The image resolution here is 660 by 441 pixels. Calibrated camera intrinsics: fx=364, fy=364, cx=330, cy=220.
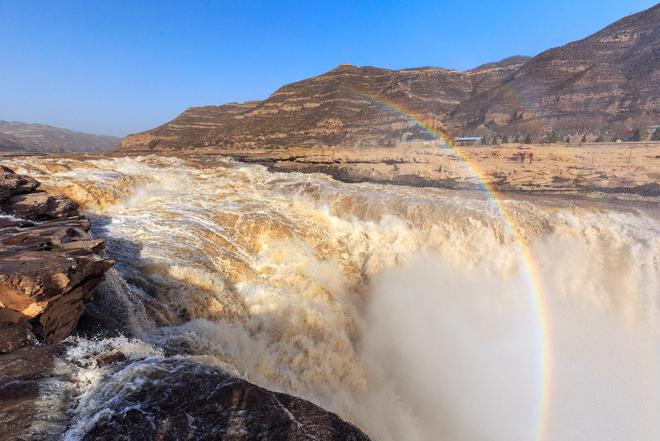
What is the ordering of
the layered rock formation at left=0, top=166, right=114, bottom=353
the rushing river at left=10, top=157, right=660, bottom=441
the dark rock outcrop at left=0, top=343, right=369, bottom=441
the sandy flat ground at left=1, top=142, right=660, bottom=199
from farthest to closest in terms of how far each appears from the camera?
1. the sandy flat ground at left=1, top=142, right=660, bottom=199
2. the rushing river at left=10, top=157, right=660, bottom=441
3. the layered rock formation at left=0, top=166, right=114, bottom=353
4. the dark rock outcrop at left=0, top=343, right=369, bottom=441

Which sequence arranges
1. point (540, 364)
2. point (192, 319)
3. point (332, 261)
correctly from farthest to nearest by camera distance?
point (332, 261) < point (540, 364) < point (192, 319)

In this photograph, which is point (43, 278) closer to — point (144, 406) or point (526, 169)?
point (144, 406)

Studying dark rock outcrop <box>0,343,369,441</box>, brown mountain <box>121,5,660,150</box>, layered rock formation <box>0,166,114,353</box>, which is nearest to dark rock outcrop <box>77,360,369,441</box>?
dark rock outcrop <box>0,343,369,441</box>

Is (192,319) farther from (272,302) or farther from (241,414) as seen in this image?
(241,414)

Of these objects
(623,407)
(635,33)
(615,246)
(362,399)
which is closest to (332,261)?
(362,399)

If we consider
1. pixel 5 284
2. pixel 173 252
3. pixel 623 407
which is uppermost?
pixel 5 284

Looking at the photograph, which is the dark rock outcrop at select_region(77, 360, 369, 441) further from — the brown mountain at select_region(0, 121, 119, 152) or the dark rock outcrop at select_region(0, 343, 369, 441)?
the brown mountain at select_region(0, 121, 119, 152)
